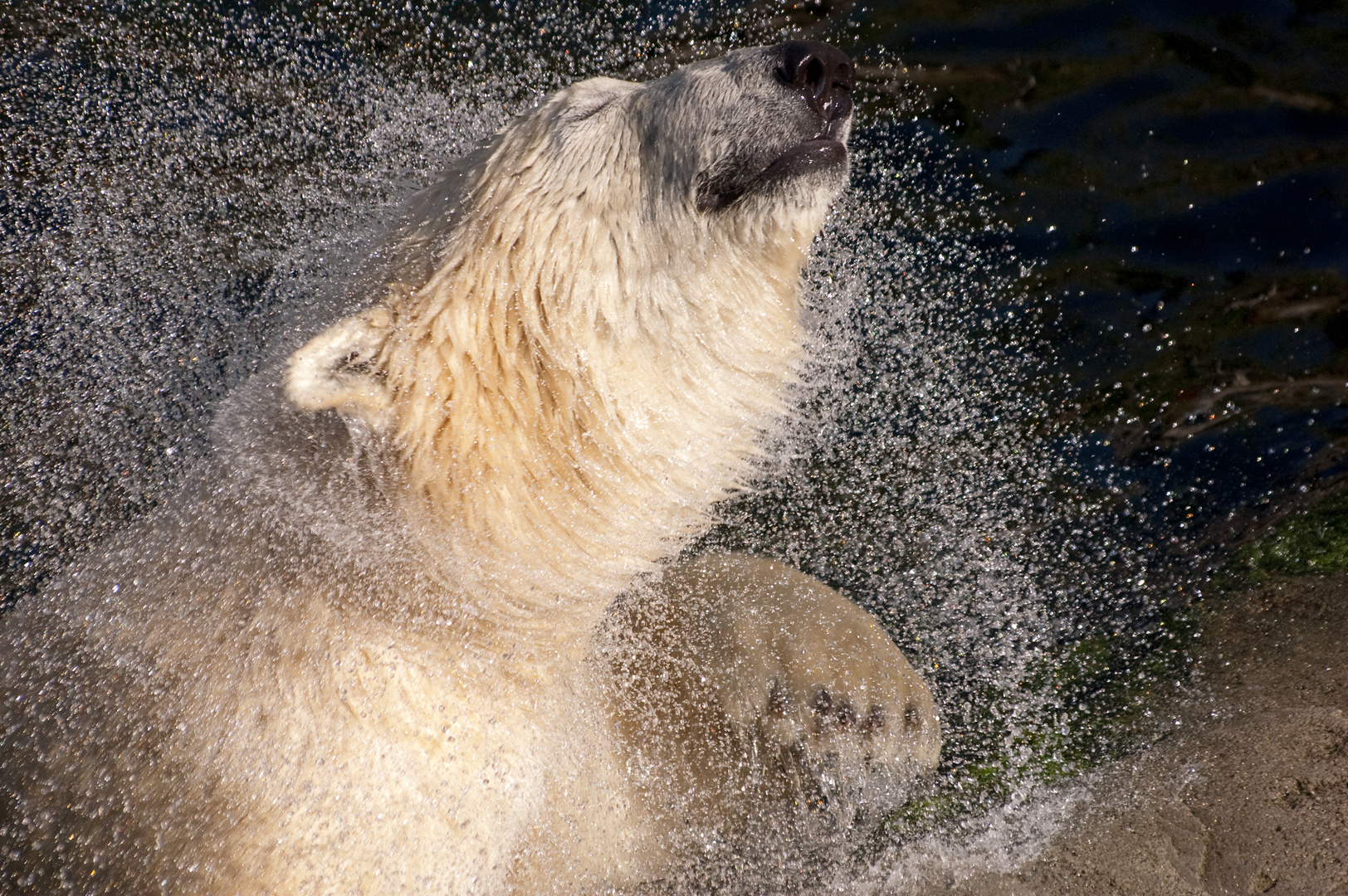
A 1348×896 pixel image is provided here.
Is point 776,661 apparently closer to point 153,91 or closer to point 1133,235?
point 1133,235

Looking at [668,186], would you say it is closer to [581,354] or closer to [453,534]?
[581,354]

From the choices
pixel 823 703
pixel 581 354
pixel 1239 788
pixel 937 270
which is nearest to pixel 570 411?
pixel 581 354

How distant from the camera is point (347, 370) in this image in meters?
1.61

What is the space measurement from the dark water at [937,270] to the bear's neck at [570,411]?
24.7 inches

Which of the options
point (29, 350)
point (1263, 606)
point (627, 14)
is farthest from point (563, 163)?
point (1263, 606)

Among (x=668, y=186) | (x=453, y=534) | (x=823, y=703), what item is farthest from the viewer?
(x=823, y=703)

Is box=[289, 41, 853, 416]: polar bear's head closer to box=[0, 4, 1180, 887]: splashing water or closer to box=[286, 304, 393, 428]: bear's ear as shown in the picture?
box=[286, 304, 393, 428]: bear's ear

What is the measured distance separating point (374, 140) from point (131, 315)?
47.3 inches

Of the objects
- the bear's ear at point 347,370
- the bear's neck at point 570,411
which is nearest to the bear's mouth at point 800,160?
the bear's neck at point 570,411

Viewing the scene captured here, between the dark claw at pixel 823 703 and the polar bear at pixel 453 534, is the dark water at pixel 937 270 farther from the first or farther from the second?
the polar bear at pixel 453 534

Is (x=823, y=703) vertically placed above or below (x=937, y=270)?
below

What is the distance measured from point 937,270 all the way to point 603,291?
1.68 metres

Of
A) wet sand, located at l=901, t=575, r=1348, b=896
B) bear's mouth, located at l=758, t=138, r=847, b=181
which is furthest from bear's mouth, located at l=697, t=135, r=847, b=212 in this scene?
wet sand, located at l=901, t=575, r=1348, b=896

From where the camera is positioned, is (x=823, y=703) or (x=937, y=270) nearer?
(x=823, y=703)
